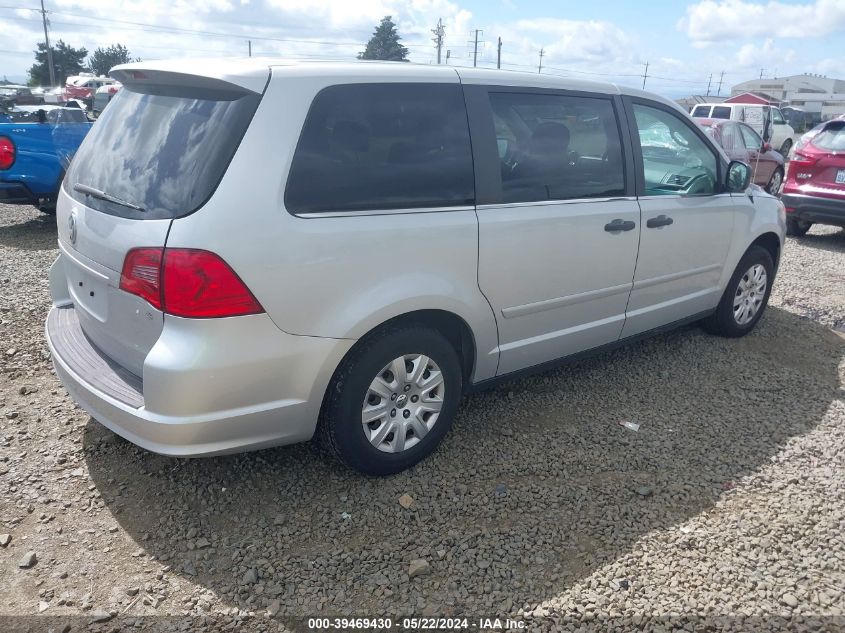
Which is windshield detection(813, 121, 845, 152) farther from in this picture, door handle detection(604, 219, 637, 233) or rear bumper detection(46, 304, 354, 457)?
rear bumper detection(46, 304, 354, 457)

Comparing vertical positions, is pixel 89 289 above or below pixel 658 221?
below

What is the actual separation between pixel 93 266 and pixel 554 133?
94.9 inches

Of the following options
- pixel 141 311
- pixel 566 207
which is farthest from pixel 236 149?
pixel 566 207

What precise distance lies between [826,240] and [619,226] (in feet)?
24.3

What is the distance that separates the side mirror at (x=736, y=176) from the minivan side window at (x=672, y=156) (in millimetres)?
113

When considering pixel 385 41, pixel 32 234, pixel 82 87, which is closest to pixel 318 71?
pixel 32 234

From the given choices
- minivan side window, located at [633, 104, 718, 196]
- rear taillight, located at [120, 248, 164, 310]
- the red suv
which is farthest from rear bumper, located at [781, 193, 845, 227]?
rear taillight, located at [120, 248, 164, 310]

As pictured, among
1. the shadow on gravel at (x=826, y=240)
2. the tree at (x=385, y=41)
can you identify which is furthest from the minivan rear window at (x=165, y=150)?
the tree at (x=385, y=41)

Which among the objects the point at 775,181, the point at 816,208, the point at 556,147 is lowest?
the point at 775,181

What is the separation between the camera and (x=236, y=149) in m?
2.52

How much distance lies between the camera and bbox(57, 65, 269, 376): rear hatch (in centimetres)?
254

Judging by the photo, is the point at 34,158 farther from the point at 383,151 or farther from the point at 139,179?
the point at 383,151

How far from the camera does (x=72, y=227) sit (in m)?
2.99

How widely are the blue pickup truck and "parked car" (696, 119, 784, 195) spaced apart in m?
9.88
